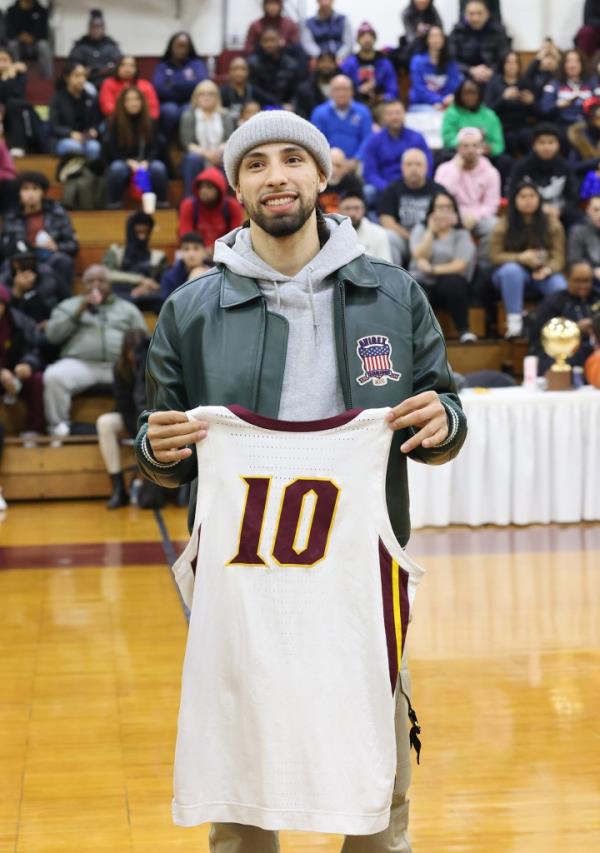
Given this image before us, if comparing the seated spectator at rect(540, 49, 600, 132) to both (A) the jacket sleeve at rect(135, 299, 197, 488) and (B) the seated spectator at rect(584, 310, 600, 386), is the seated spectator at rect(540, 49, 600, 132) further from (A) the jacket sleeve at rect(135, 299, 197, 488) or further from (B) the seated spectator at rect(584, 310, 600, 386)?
(A) the jacket sleeve at rect(135, 299, 197, 488)

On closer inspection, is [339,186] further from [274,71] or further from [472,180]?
[274,71]

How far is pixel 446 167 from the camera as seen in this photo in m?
11.6

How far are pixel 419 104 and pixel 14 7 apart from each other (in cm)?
437

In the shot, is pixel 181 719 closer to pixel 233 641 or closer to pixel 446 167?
pixel 233 641

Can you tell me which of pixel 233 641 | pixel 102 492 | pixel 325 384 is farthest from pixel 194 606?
pixel 102 492

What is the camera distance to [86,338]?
974 centimetres

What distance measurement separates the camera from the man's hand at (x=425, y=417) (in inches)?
99.0

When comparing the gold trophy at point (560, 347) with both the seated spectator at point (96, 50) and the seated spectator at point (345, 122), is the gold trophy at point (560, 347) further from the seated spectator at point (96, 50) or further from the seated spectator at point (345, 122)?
the seated spectator at point (96, 50)

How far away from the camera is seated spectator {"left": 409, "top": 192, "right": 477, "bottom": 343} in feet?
33.8

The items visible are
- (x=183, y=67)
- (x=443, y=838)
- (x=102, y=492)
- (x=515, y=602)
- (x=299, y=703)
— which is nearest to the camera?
(x=299, y=703)

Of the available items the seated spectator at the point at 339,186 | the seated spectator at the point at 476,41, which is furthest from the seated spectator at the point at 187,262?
the seated spectator at the point at 476,41

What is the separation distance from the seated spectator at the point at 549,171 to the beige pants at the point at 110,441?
4422 millimetres

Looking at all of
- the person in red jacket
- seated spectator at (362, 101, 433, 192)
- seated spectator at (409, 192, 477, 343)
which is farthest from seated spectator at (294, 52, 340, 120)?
seated spectator at (409, 192, 477, 343)

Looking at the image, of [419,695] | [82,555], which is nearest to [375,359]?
[419,695]
